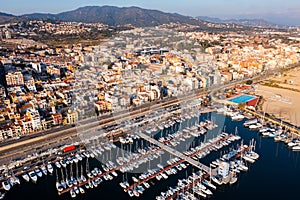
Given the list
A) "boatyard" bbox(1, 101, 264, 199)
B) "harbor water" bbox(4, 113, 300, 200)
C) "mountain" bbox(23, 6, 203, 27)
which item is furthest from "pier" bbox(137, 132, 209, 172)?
"mountain" bbox(23, 6, 203, 27)

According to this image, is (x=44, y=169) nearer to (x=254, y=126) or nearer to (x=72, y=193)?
(x=72, y=193)

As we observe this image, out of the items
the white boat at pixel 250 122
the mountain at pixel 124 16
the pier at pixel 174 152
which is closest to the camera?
the pier at pixel 174 152

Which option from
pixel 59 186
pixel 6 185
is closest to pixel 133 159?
pixel 59 186

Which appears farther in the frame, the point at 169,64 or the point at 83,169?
the point at 169,64

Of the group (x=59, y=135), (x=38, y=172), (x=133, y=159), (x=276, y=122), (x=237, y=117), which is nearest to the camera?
(x=38, y=172)

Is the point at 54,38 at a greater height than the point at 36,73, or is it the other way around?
the point at 54,38

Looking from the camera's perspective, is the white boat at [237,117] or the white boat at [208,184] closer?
the white boat at [208,184]

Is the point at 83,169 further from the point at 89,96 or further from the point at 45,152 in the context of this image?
the point at 89,96

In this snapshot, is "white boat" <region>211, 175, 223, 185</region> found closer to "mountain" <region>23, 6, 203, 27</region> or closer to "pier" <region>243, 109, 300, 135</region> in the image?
"pier" <region>243, 109, 300, 135</region>

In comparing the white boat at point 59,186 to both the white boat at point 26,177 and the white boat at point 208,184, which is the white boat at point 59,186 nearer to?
the white boat at point 26,177

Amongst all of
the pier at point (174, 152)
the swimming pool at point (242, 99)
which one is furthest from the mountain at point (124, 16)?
the pier at point (174, 152)

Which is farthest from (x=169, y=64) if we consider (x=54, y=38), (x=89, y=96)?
(x=54, y=38)
